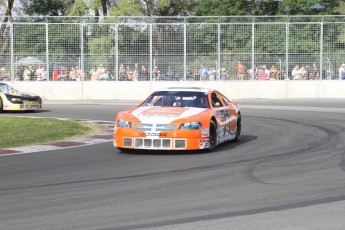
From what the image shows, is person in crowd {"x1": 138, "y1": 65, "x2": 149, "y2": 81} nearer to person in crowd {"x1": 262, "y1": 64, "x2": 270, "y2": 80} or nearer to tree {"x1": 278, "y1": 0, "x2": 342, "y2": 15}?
person in crowd {"x1": 262, "y1": 64, "x2": 270, "y2": 80}

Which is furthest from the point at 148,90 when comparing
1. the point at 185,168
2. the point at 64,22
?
the point at 185,168

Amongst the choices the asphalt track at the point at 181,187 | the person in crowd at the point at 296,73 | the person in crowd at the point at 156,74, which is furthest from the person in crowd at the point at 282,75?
the asphalt track at the point at 181,187

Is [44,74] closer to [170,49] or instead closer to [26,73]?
[26,73]

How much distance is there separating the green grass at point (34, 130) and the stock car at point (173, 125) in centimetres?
270

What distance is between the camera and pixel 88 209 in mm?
7953

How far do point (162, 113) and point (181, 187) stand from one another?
414 cm

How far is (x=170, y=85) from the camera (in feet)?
114

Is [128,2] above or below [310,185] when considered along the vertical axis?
above

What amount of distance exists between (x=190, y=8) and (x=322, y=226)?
49.0 metres

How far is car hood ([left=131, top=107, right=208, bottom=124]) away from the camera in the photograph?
1314 cm

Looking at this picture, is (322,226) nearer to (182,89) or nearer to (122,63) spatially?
(182,89)

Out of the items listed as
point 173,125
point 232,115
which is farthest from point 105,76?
point 173,125

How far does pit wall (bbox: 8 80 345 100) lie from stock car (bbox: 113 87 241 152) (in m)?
20.3

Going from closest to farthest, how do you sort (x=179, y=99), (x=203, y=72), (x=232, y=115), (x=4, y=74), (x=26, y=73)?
(x=179, y=99) → (x=232, y=115) → (x=4, y=74) → (x=26, y=73) → (x=203, y=72)
